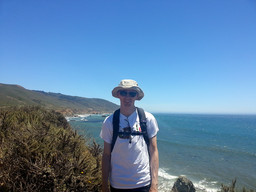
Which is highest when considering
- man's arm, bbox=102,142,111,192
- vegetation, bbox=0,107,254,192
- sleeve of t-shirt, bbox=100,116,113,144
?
sleeve of t-shirt, bbox=100,116,113,144

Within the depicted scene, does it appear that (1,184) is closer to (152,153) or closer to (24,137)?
(24,137)

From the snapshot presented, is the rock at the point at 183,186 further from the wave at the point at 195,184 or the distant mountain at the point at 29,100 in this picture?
the distant mountain at the point at 29,100

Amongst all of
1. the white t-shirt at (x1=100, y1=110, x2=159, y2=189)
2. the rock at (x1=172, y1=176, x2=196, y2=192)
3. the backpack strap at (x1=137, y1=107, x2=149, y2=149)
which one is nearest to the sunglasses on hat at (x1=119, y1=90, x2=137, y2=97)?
the backpack strap at (x1=137, y1=107, x2=149, y2=149)

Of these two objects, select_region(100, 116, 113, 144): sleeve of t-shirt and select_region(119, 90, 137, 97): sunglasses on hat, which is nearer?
select_region(100, 116, 113, 144): sleeve of t-shirt

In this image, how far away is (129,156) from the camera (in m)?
1.97

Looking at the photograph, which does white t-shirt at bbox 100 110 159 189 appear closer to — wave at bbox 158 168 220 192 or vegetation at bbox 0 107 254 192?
vegetation at bbox 0 107 254 192

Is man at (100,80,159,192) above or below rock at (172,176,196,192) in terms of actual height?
above

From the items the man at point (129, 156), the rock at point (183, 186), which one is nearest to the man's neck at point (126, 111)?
the man at point (129, 156)

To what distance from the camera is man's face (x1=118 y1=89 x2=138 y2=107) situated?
2.19 metres

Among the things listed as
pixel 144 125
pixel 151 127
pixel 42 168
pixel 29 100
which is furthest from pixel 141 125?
pixel 29 100

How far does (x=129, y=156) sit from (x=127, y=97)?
762 millimetres

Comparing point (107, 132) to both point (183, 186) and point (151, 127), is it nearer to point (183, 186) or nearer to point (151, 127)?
point (151, 127)

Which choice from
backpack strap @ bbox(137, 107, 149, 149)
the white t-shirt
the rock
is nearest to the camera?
the white t-shirt

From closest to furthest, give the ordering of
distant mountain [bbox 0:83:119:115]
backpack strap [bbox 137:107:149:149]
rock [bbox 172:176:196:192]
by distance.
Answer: backpack strap [bbox 137:107:149:149] < rock [bbox 172:176:196:192] < distant mountain [bbox 0:83:119:115]
